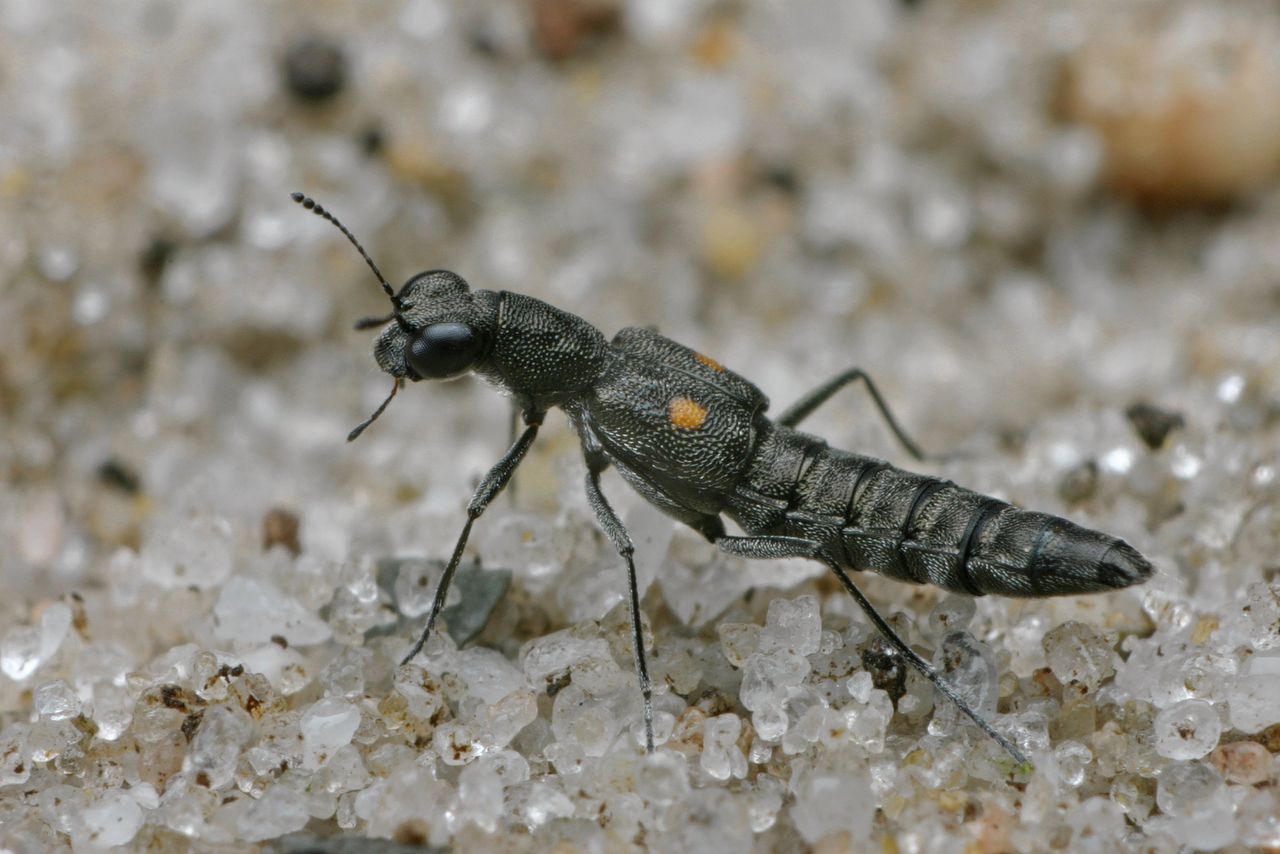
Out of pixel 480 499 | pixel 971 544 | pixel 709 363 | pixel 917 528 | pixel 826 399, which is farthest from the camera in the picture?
pixel 826 399

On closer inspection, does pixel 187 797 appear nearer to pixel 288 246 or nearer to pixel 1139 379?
pixel 288 246

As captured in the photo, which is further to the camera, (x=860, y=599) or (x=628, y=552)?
(x=628, y=552)

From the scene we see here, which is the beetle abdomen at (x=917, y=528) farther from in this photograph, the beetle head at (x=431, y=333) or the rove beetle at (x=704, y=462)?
the beetle head at (x=431, y=333)

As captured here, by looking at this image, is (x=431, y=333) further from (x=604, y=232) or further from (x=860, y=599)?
(x=604, y=232)

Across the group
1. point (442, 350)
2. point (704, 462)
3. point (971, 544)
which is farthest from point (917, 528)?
point (442, 350)

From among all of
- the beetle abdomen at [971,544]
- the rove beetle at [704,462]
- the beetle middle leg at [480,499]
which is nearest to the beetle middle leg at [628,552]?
the rove beetle at [704,462]

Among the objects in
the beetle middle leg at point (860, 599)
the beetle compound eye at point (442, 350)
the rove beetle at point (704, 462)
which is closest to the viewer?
the beetle middle leg at point (860, 599)

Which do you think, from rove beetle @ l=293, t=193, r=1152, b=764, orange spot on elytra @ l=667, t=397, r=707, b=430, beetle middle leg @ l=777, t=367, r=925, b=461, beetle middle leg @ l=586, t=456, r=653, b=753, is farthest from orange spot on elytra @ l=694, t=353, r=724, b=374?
beetle middle leg @ l=586, t=456, r=653, b=753

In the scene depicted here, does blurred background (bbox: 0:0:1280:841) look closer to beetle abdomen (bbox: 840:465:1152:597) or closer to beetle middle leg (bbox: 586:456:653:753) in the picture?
beetle middle leg (bbox: 586:456:653:753)
